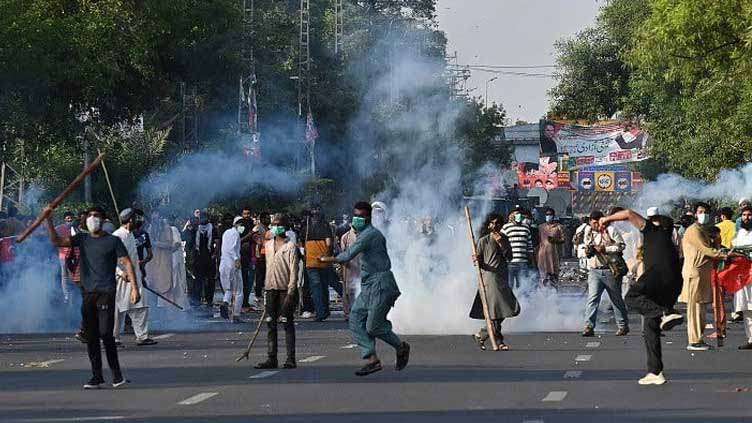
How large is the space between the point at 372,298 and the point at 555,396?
2966 mm

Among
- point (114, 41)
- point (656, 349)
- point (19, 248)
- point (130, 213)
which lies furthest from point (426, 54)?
point (656, 349)

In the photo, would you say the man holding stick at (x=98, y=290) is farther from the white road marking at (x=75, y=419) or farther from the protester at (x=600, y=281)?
the protester at (x=600, y=281)

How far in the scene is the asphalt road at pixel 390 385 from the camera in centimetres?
1388

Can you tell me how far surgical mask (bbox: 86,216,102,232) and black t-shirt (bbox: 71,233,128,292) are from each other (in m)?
0.11

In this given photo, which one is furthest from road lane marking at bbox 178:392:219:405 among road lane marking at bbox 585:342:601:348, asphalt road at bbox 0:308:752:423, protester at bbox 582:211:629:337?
protester at bbox 582:211:629:337

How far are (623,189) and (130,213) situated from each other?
221ft

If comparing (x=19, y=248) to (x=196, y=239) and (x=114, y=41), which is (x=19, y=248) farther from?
(x=114, y=41)

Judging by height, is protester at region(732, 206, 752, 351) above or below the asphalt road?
above

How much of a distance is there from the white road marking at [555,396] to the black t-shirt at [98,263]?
14.0 ft

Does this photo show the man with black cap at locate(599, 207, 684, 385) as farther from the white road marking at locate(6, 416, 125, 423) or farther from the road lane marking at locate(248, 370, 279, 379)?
the white road marking at locate(6, 416, 125, 423)

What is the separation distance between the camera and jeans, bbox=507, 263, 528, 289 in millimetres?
26942

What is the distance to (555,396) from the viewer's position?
15.2 m

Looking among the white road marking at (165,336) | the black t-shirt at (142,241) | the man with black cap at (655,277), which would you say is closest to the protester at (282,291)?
the man with black cap at (655,277)

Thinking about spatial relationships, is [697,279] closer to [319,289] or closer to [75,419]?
[319,289]
